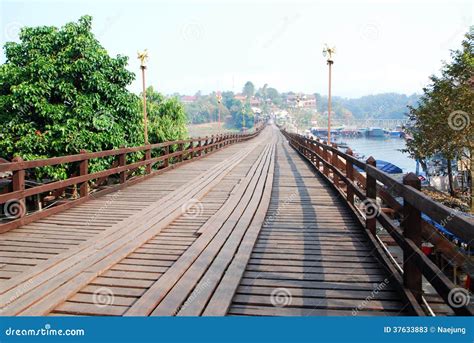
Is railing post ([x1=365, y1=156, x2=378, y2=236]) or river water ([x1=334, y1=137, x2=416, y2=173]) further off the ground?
railing post ([x1=365, y1=156, x2=378, y2=236])

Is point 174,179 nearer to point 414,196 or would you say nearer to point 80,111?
point 80,111

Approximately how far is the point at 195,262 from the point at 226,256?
407 millimetres

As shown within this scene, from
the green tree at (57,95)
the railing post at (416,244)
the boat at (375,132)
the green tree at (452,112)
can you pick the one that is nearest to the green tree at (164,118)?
the green tree at (57,95)

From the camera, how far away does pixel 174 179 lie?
1214 cm

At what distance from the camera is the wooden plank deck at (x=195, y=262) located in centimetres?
362

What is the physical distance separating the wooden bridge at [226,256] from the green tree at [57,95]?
6263mm

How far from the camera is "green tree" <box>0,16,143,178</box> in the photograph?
45.0ft

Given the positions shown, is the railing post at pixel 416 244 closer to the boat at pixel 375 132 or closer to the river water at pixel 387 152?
the river water at pixel 387 152

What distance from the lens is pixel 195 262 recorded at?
4699 millimetres

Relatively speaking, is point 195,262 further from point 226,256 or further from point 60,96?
point 60,96

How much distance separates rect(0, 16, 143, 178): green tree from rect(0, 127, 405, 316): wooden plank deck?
21.4 feet

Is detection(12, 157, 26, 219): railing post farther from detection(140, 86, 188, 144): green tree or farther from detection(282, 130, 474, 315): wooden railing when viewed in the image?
detection(140, 86, 188, 144): green tree

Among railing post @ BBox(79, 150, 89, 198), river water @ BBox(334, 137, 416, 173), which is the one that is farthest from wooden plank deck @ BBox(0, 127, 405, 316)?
river water @ BBox(334, 137, 416, 173)

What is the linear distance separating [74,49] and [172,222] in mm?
10202
